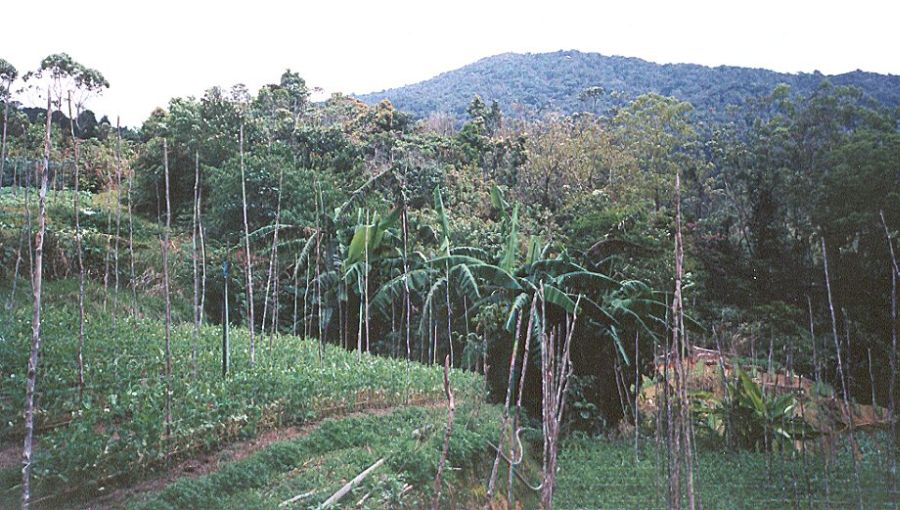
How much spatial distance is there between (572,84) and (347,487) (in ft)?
95.6

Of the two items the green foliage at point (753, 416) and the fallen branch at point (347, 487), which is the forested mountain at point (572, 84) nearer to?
the green foliage at point (753, 416)

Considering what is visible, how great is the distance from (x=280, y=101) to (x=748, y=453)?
11.2 meters

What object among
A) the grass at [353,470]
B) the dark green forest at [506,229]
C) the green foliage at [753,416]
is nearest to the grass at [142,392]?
the grass at [353,470]

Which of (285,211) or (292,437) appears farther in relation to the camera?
(285,211)

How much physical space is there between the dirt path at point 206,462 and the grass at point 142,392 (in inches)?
1.9

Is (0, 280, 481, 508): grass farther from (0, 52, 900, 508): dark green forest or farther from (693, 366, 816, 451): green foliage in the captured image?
(693, 366, 816, 451): green foliage

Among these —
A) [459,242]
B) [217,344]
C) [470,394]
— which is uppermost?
[459,242]

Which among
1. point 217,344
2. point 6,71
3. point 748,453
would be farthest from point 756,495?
point 6,71

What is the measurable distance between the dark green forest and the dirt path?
969 millimetres

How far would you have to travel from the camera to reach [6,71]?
771 centimetres

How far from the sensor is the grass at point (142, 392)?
331cm

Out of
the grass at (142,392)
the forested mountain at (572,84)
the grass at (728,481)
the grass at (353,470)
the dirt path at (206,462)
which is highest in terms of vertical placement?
the forested mountain at (572,84)

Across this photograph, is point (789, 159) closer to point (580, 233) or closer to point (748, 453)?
point (580, 233)

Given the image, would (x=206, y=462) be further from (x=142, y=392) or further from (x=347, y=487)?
(x=347, y=487)
